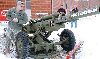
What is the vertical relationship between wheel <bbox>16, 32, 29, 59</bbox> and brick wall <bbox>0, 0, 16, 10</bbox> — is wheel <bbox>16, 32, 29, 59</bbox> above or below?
below

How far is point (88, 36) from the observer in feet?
26.9

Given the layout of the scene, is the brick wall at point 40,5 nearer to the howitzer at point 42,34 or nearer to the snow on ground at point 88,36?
the snow on ground at point 88,36

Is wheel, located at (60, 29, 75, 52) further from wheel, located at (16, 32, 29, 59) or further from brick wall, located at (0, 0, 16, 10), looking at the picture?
brick wall, located at (0, 0, 16, 10)

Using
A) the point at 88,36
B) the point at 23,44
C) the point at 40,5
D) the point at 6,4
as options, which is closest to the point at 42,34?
the point at 23,44

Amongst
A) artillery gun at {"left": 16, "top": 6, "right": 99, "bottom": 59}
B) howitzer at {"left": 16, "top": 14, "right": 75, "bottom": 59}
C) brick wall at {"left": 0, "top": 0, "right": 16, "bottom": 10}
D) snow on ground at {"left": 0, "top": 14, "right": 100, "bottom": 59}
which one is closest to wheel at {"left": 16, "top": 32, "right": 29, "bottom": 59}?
artillery gun at {"left": 16, "top": 6, "right": 99, "bottom": 59}

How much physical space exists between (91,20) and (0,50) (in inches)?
109

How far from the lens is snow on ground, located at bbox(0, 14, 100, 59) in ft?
23.9

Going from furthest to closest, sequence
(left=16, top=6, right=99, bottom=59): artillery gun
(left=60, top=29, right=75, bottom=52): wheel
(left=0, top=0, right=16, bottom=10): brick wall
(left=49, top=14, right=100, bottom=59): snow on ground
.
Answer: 1. (left=0, top=0, right=16, bottom=10): brick wall
2. (left=60, top=29, right=75, bottom=52): wheel
3. (left=49, top=14, right=100, bottom=59): snow on ground
4. (left=16, top=6, right=99, bottom=59): artillery gun

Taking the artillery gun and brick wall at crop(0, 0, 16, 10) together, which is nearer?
the artillery gun

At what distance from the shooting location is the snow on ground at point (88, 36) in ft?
23.9

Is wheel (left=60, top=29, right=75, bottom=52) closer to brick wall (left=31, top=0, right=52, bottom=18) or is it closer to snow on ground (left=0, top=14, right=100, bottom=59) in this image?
snow on ground (left=0, top=14, right=100, bottom=59)

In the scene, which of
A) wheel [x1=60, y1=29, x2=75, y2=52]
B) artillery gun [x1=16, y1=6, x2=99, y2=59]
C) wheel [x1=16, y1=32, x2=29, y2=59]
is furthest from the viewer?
wheel [x1=60, y1=29, x2=75, y2=52]

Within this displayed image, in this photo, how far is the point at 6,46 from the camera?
8.00 meters

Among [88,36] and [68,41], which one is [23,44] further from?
[88,36]
